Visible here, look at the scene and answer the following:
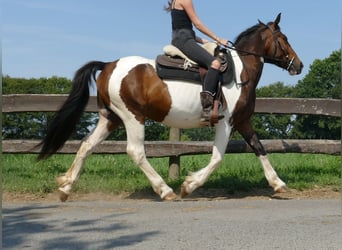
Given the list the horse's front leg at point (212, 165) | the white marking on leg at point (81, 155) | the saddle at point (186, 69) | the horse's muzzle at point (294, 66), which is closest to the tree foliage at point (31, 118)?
the white marking on leg at point (81, 155)

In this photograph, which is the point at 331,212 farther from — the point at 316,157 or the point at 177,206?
the point at 316,157

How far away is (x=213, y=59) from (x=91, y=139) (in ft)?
7.15

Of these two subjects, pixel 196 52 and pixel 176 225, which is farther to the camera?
pixel 196 52

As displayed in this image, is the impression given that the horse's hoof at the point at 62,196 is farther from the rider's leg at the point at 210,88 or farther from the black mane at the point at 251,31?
the black mane at the point at 251,31

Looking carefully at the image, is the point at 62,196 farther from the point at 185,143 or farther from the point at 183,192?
the point at 185,143

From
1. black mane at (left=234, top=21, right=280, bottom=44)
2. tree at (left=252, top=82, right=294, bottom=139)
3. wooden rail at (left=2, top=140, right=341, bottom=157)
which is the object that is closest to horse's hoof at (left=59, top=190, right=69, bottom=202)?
wooden rail at (left=2, top=140, right=341, bottom=157)

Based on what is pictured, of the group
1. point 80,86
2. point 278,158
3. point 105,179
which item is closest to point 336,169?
point 278,158

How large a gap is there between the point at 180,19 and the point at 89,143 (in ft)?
7.40

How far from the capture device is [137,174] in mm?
10133

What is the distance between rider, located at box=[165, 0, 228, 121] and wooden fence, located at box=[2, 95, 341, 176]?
1.67 m

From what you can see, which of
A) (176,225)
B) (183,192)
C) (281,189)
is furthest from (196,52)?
(176,225)

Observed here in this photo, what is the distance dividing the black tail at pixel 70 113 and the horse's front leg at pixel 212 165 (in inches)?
75.8

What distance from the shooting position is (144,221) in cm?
620

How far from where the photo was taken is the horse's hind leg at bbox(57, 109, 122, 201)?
8422mm
